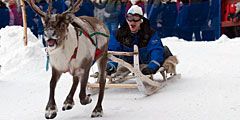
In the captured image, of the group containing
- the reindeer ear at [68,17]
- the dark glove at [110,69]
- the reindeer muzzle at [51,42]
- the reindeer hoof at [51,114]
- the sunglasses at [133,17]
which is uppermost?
the reindeer ear at [68,17]

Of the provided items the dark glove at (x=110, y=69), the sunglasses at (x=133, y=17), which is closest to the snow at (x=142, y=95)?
the dark glove at (x=110, y=69)

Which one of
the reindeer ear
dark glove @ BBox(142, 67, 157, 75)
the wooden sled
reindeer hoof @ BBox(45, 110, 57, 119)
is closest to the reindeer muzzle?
the reindeer ear

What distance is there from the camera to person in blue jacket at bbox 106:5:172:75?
709cm

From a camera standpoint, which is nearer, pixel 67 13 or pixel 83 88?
pixel 67 13

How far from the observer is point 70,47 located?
5.14 m

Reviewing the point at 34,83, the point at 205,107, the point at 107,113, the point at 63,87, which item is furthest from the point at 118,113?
the point at 34,83

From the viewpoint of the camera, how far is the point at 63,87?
24.6 feet

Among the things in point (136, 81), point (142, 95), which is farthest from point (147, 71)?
A: point (142, 95)

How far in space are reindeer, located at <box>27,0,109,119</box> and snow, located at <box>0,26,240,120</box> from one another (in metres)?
0.44

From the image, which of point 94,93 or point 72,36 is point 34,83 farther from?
point 72,36

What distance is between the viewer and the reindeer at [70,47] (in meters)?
4.87

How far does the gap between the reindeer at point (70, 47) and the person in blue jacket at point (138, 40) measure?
1.41 meters

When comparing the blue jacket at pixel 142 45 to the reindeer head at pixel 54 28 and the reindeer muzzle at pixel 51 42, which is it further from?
the reindeer muzzle at pixel 51 42

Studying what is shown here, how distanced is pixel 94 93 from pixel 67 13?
2.10m
